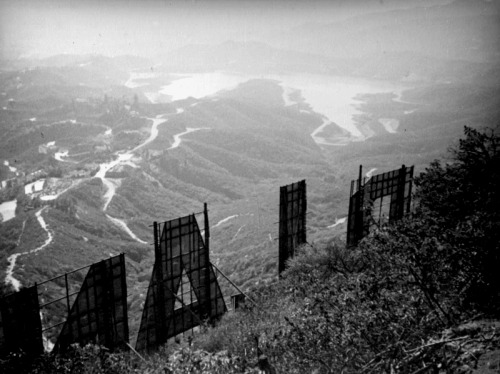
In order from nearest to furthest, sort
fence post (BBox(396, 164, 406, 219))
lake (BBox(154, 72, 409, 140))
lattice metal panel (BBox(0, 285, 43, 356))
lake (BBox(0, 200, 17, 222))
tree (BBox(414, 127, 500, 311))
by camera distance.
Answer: tree (BBox(414, 127, 500, 311)) < lattice metal panel (BBox(0, 285, 43, 356)) < fence post (BBox(396, 164, 406, 219)) < lake (BBox(0, 200, 17, 222)) < lake (BBox(154, 72, 409, 140))

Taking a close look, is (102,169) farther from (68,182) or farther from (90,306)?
(90,306)

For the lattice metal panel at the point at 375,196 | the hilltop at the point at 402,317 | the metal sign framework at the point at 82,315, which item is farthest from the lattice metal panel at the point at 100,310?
the lattice metal panel at the point at 375,196

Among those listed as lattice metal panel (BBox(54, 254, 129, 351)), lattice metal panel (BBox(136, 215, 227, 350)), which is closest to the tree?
lattice metal panel (BBox(136, 215, 227, 350))

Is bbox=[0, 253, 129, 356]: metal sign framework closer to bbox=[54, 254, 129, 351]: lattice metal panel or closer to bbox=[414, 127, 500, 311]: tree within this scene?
bbox=[54, 254, 129, 351]: lattice metal panel

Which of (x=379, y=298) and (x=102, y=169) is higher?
(x=379, y=298)

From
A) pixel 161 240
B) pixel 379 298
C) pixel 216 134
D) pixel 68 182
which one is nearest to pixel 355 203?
pixel 161 240

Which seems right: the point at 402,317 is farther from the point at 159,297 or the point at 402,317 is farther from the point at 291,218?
the point at 291,218
